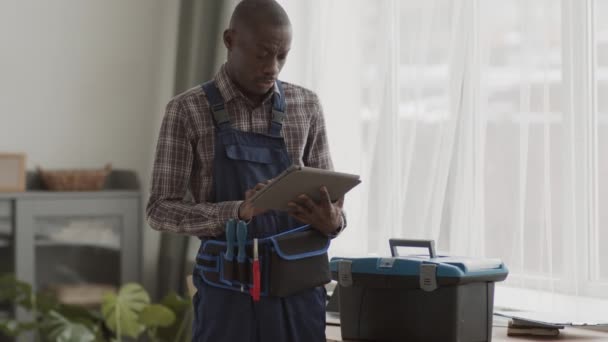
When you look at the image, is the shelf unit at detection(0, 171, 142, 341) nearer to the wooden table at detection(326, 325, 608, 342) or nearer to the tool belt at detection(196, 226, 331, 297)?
the wooden table at detection(326, 325, 608, 342)

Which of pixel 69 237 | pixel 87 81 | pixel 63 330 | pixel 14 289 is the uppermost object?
pixel 87 81

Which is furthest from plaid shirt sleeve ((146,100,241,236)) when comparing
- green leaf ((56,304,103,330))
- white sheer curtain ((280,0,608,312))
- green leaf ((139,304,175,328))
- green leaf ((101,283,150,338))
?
green leaf ((56,304,103,330))

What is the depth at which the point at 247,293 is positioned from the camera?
1797mm

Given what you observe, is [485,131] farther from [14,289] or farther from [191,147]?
[14,289]

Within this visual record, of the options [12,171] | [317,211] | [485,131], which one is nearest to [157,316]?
[12,171]

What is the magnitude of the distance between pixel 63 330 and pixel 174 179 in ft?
6.62

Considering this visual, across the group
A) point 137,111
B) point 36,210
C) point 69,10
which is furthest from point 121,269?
point 69,10

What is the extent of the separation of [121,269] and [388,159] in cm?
157

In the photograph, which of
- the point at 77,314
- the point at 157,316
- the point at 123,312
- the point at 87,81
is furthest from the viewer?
the point at 87,81

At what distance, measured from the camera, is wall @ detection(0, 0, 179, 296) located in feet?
13.3

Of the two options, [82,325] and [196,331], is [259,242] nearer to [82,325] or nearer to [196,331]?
[196,331]

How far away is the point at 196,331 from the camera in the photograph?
1.87 metres

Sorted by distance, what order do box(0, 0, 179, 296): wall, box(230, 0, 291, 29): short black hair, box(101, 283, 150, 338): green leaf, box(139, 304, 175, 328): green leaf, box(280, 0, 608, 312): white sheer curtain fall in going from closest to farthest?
box(230, 0, 291, 29): short black hair
box(280, 0, 608, 312): white sheer curtain
box(139, 304, 175, 328): green leaf
box(101, 283, 150, 338): green leaf
box(0, 0, 179, 296): wall

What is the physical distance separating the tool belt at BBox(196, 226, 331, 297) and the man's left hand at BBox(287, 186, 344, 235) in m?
0.04
